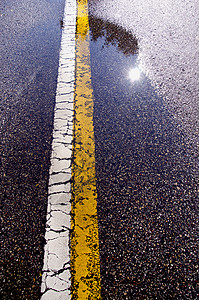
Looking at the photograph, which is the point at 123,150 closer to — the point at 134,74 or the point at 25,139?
the point at 25,139

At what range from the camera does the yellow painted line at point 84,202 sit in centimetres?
121

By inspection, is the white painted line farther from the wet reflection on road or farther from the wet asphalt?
the wet reflection on road

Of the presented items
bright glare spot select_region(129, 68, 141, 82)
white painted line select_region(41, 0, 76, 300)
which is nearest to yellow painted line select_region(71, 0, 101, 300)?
white painted line select_region(41, 0, 76, 300)

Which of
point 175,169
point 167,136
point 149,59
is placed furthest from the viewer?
point 149,59

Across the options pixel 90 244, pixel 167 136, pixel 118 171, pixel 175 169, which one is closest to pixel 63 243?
pixel 90 244

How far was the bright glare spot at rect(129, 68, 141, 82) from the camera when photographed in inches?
95.1

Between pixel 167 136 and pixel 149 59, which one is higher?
pixel 149 59

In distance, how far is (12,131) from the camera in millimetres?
1940

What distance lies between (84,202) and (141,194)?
44cm

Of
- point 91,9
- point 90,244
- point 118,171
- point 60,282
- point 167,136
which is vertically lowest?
point 60,282

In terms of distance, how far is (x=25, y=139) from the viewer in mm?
1883

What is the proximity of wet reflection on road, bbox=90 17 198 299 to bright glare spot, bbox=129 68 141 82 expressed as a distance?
43 millimetres

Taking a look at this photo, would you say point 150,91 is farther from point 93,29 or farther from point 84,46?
point 93,29

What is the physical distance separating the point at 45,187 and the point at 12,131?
71cm
